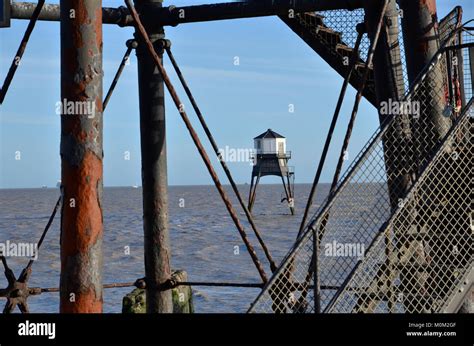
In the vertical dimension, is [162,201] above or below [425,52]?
below

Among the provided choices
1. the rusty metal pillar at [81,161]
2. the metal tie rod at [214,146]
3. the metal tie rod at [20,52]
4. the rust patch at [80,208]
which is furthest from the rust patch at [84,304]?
the metal tie rod at [214,146]

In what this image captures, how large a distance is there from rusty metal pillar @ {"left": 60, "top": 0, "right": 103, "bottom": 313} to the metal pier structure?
0.01 m

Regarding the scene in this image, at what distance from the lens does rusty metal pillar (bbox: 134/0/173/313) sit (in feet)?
40.4

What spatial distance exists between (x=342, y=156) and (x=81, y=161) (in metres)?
3.99

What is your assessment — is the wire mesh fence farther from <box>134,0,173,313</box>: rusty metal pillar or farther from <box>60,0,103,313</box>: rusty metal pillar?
<box>134,0,173,313</box>: rusty metal pillar

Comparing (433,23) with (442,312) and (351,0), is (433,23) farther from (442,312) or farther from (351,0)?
(442,312)

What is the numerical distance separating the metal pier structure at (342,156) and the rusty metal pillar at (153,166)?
0.05ft

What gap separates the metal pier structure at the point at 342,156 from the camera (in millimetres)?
8320

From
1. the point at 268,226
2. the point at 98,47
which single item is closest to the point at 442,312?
the point at 98,47

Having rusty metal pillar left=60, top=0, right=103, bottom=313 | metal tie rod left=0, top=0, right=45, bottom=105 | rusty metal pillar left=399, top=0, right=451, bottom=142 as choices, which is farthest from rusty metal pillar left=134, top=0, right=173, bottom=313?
rusty metal pillar left=60, top=0, right=103, bottom=313

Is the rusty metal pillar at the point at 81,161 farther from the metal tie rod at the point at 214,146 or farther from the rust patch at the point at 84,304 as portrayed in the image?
the metal tie rod at the point at 214,146

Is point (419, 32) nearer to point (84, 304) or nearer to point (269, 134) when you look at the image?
point (84, 304)
